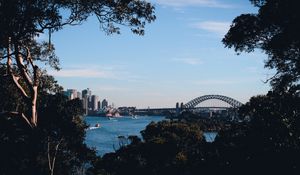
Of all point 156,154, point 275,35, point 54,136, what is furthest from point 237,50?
point 156,154

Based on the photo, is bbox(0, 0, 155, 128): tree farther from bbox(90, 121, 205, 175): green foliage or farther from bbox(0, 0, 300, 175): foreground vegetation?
bbox(90, 121, 205, 175): green foliage

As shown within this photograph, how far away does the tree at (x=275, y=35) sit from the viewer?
46.1 ft

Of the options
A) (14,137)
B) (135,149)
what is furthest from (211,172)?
(135,149)

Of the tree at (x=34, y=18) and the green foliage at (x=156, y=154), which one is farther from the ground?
the tree at (x=34, y=18)

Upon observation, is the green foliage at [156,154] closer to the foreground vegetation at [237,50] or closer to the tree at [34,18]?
the foreground vegetation at [237,50]

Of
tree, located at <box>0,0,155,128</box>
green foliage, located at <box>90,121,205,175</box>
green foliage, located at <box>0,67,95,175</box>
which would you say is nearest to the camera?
→ tree, located at <box>0,0,155,128</box>

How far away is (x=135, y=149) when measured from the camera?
38188mm

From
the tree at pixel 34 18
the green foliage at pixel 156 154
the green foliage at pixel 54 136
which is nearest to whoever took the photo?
the tree at pixel 34 18

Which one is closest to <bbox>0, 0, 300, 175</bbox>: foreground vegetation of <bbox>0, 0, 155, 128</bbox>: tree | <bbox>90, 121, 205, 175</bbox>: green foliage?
<bbox>0, 0, 155, 128</bbox>: tree

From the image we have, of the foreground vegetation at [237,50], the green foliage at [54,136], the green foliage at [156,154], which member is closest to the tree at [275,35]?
the foreground vegetation at [237,50]

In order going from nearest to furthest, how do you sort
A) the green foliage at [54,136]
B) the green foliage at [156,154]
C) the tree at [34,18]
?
the tree at [34,18], the green foliage at [54,136], the green foliage at [156,154]

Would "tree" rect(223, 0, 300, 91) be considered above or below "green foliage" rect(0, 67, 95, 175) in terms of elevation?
above

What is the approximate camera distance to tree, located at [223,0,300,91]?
14039mm

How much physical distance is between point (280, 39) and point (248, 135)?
4148mm
